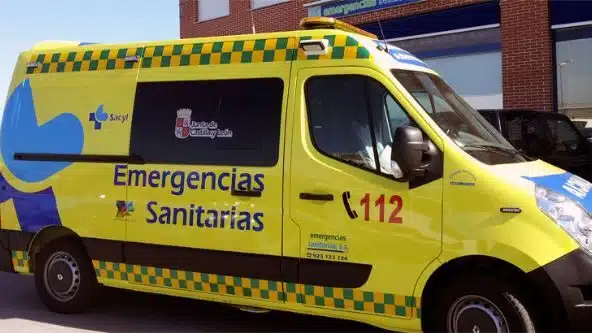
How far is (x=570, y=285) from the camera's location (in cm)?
381

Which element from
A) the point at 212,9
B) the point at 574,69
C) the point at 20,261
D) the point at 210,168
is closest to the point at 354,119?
the point at 210,168

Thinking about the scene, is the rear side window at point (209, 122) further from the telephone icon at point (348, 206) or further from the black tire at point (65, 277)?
the black tire at point (65, 277)

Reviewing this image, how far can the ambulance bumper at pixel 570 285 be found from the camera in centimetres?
380

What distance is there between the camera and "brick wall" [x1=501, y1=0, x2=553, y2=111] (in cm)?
1284

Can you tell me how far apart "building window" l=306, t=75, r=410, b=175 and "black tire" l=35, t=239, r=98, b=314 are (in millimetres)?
2515

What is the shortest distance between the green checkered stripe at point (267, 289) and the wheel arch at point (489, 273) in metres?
0.12

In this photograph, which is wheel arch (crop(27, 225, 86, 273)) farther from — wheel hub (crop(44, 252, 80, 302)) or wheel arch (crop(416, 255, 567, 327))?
wheel arch (crop(416, 255, 567, 327))

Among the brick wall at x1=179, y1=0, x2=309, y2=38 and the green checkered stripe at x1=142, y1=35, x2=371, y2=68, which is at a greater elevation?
the brick wall at x1=179, y1=0, x2=309, y2=38

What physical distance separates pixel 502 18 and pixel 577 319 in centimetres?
1056

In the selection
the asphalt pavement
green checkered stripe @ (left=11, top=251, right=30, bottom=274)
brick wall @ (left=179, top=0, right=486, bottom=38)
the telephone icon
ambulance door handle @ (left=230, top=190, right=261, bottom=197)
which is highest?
brick wall @ (left=179, top=0, right=486, bottom=38)

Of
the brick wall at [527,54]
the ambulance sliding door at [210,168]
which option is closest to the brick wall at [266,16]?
the brick wall at [527,54]

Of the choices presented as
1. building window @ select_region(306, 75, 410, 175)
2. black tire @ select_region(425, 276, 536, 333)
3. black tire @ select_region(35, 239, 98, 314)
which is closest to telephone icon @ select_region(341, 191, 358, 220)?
building window @ select_region(306, 75, 410, 175)

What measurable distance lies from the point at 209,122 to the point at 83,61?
153 centimetres

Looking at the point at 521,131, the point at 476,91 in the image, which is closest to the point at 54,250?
the point at 521,131
